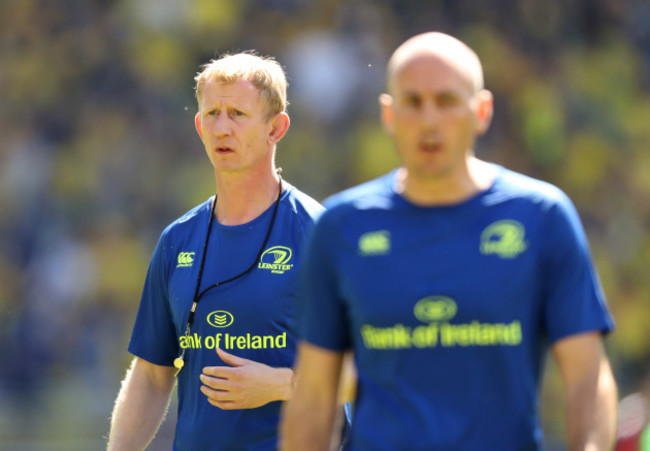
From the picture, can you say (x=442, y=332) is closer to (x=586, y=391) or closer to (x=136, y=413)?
(x=586, y=391)

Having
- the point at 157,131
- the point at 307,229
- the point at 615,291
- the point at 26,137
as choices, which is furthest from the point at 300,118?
the point at 307,229

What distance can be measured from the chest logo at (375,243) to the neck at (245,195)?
140 cm

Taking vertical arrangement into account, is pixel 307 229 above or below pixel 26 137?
below

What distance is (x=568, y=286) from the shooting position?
257 centimetres

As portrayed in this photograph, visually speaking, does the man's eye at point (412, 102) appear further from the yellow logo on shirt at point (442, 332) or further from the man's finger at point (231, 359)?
the man's finger at point (231, 359)

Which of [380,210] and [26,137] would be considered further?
[26,137]

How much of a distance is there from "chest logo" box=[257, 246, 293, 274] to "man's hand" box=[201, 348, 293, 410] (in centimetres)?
39

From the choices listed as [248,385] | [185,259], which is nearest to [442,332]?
[248,385]

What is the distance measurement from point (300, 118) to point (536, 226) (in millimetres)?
8456

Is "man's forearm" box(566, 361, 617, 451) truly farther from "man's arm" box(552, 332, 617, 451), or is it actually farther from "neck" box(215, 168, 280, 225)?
"neck" box(215, 168, 280, 225)

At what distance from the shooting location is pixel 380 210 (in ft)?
8.88

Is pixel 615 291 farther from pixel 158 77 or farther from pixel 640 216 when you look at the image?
pixel 158 77

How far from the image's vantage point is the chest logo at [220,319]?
3824 millimetres

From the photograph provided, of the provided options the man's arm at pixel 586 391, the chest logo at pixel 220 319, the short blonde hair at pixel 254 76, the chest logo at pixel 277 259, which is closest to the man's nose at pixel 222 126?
the short blonde hair at pixel 254 76
